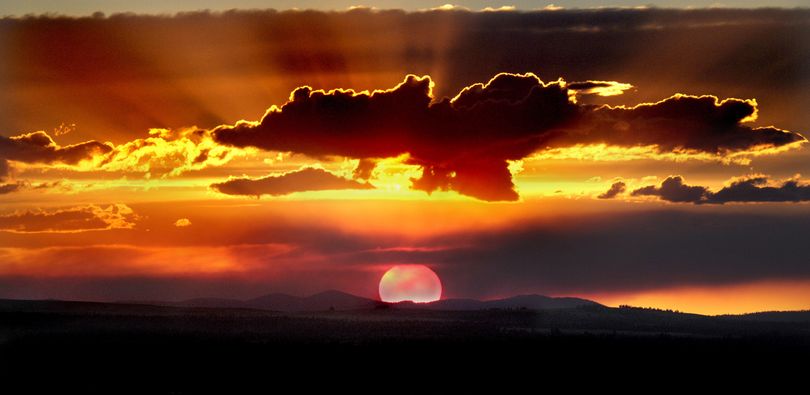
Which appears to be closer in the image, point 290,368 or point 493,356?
point 290,368

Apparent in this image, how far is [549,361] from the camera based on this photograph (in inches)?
3521

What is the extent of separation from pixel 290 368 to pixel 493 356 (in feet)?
68.5

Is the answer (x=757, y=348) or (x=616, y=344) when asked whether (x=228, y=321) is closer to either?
(x=616, y=344)

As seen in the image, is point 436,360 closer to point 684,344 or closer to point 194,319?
point 684,344

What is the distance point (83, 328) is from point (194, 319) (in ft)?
102

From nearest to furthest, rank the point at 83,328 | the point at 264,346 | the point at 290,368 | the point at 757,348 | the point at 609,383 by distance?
the point at 609,383, the point at 290,368, the point at 264,346, the point at 757,348, the point at 83,328

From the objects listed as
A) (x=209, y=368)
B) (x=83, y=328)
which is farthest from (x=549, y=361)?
(x=83, y=328)

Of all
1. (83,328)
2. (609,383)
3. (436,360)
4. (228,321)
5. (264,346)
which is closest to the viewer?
(609,383)

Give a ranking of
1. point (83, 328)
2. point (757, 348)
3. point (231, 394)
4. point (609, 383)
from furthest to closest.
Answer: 1. point (83, 328)
2. point (757, 348)
3. point (609, 383)
4. point (231, 394)

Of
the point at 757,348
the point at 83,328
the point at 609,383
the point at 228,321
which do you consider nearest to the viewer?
the point at 609,383

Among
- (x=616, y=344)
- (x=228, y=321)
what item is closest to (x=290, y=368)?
(x=616, y=344)

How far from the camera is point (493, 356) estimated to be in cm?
9425

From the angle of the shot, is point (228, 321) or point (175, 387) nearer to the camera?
point (175, 387)

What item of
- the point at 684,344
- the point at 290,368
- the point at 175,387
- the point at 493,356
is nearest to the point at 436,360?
the point at 493,356
